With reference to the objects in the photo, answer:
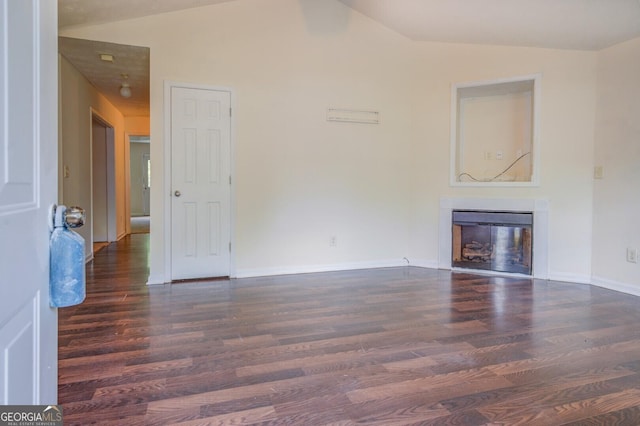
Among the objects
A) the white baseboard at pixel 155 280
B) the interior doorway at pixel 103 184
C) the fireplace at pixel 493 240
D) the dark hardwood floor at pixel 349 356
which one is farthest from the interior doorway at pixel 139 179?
the fireplace at pixel 493 240

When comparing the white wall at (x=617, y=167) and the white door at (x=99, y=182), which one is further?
the white door at (x=99, y=182)

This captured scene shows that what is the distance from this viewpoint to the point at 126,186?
24.6 feet

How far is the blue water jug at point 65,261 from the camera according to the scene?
864 millimetres

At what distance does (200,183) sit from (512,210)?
3.41 metres

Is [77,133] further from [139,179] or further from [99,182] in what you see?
[139,179]

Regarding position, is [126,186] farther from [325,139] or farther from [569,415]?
[569,415]

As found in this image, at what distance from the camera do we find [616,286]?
152 inches

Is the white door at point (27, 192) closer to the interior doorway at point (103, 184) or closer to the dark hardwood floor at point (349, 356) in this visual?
the dark hardwood floor at point (349, 356)

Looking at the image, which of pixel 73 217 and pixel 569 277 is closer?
pixel 73 217

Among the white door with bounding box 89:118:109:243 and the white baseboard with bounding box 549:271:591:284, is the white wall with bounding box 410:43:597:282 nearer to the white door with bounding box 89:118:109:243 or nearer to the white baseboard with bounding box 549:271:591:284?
the white baseboard with bounding box 549:271:591:284

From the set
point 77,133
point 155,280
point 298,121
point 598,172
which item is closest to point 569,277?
point 598,172

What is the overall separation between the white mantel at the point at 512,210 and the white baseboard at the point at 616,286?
453 mm

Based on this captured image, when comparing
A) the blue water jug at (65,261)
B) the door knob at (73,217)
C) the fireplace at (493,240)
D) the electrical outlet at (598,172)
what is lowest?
the fireplace at (493,240)

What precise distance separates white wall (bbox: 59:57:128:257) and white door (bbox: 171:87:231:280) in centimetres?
130
